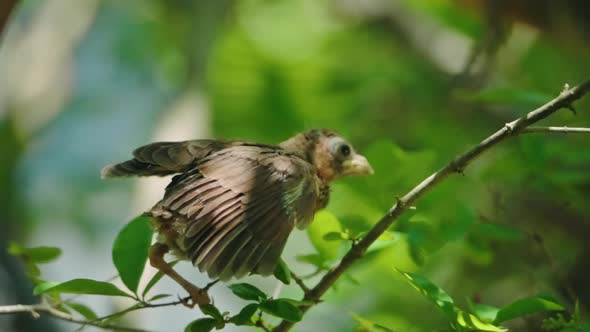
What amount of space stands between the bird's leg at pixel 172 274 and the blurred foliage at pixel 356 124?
0.30 feet

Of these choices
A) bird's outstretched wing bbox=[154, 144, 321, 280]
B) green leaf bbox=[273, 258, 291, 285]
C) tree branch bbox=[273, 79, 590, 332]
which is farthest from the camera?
green leaf bbox=[273, 258, 291, 285]

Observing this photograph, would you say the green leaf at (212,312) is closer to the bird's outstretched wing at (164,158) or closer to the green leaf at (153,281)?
the green leaf at (153,281)

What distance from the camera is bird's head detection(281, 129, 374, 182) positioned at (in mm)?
3447

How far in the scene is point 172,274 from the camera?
2.58m

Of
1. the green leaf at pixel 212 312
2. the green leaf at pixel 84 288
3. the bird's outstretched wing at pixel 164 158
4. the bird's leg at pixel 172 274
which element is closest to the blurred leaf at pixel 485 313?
the green leaf at pixel 212 312

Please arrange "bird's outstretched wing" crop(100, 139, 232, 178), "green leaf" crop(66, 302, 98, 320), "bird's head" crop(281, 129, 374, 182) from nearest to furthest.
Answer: "green leaf" crop(66, 302, 98, 320)
"bird's outstretched wing" crop(100, 139, 232, 178)
"bird's head" crop(281, 129, 374, 182)

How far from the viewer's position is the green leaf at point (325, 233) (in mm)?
2619

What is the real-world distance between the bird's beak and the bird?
0.74 ft

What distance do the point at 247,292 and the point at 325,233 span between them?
1.56ft

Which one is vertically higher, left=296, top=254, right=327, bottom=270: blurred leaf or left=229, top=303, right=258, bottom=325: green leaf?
left=296, top=254, right=327, bottom=270: blurred leaf

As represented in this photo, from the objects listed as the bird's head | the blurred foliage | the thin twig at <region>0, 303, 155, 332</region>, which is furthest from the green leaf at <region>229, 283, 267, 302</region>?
the bird's head

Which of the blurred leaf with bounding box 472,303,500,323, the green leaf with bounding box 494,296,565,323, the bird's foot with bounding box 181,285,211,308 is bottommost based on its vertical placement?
the bird's foot with bounding box 181,285,211,308

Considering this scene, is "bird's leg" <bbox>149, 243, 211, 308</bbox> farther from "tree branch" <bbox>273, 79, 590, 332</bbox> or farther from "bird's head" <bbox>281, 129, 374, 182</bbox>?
"bird's head" <bbox>281, 129, 374, 182</bbox>

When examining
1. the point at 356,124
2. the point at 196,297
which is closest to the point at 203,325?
the point at 196,297
